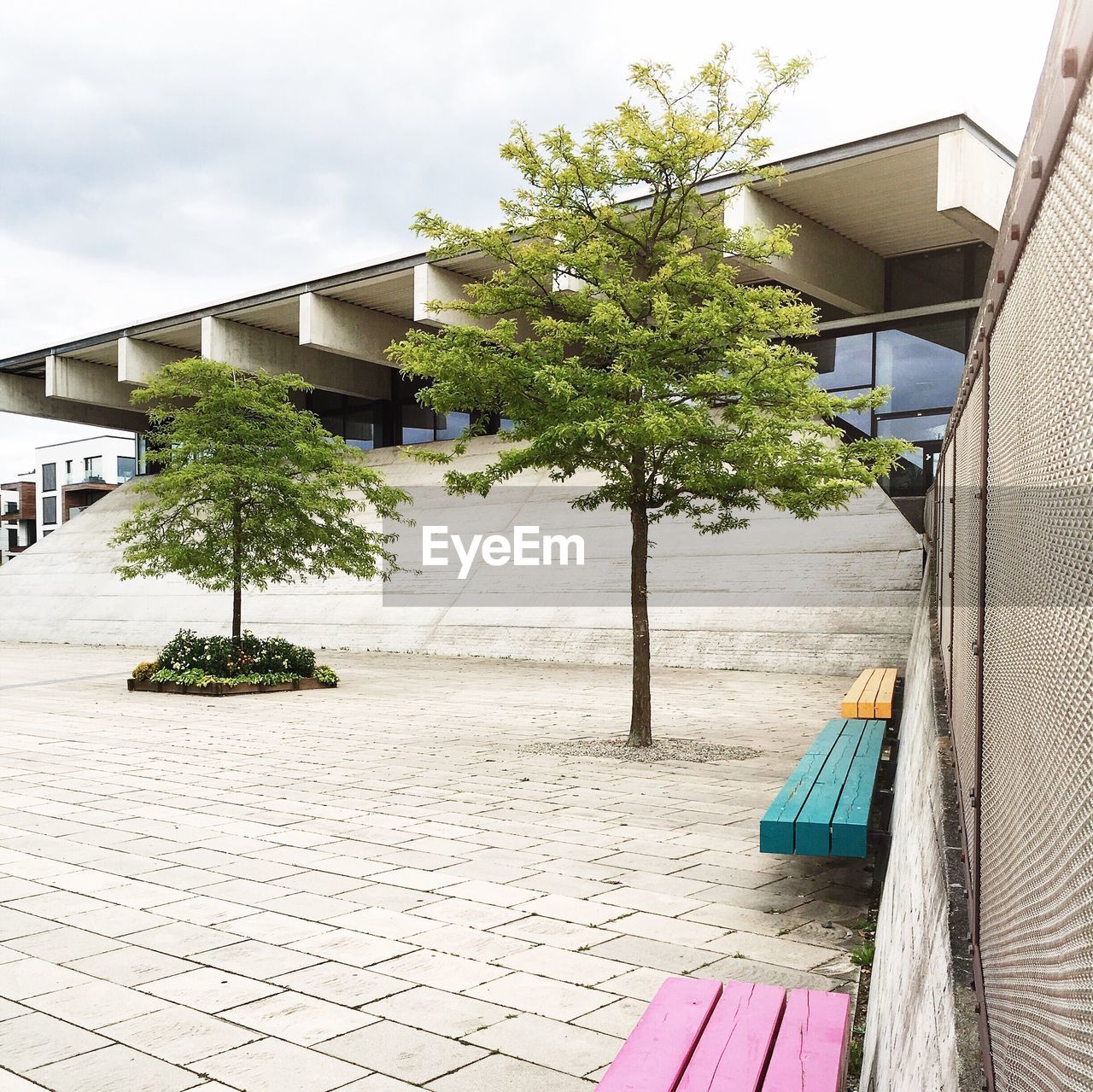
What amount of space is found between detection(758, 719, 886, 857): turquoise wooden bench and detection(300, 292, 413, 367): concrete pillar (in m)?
22.8

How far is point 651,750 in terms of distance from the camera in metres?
10.2

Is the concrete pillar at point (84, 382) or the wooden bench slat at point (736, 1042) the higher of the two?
the concrete pillar at point (84, 382)

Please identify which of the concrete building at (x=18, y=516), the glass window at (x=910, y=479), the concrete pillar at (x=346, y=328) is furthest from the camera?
the concrete building at (x=18, y=516)

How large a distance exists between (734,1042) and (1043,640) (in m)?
2.05

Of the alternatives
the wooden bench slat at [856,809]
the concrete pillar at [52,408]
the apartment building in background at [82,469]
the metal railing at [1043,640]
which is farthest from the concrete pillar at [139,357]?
the apartment building in background at [82,469]

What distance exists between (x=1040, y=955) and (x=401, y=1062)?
2920 mm

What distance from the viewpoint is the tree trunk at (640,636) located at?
1030 centimetres

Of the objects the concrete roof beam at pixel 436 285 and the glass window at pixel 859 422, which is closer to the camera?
the concrete roof beam at pixel 436 285

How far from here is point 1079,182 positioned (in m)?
1.23

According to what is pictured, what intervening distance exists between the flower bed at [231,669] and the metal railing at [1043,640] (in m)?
14.9

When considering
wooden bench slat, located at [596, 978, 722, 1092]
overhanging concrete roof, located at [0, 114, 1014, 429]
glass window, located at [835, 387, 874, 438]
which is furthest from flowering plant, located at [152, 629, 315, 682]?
glass window, located at [835, 387, 874, 438]

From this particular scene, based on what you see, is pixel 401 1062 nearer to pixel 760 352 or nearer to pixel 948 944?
pixel 948 944

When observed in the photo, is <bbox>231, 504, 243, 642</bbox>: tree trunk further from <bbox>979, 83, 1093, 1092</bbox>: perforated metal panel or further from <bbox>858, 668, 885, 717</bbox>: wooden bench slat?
<bbox>979, 83, 1093, 1092</bbox>: perforated metal panel
